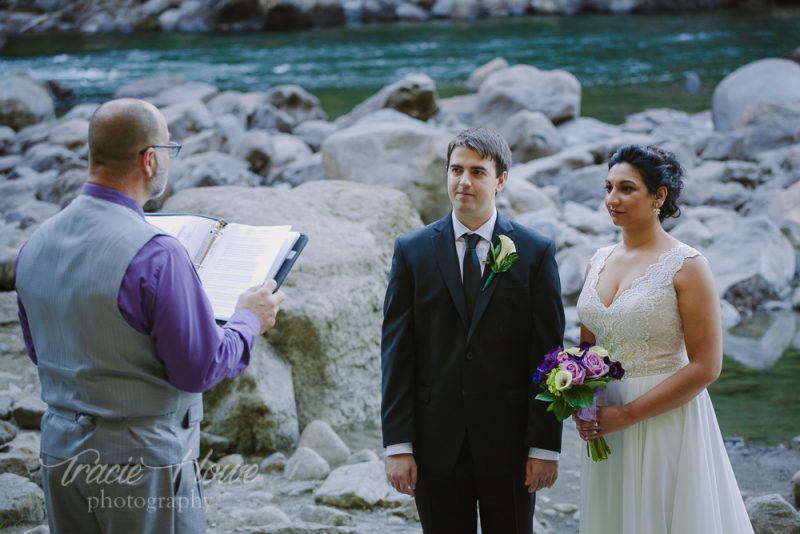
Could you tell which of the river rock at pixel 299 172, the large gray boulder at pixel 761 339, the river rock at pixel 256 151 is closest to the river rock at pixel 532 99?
the river rock at pixel 256 151

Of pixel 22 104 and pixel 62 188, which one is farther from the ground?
pixel 22 104

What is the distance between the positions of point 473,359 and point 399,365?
0.25 metres

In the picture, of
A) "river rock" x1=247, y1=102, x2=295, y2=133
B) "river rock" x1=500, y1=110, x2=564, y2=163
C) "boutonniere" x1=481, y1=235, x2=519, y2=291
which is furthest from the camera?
"river rock" x1=247, y1=102, x2=295, y2=133

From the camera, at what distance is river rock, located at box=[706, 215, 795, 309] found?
8695 millimetres

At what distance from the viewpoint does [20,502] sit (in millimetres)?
4164

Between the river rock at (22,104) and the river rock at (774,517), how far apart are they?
15867mm

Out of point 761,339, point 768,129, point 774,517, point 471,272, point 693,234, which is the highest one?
point 471,272

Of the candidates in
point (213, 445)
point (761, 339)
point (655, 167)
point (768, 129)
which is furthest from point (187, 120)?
point (655, 167)

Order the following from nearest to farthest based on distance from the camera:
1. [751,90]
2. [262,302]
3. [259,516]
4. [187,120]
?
[262,302] < [259,516] < [751,90] < [187,120]

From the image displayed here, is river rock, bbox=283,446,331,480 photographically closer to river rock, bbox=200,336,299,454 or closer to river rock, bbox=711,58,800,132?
river rock, bbox=200,336,299,454

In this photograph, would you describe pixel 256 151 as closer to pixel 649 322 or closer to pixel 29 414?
pixel 29 414

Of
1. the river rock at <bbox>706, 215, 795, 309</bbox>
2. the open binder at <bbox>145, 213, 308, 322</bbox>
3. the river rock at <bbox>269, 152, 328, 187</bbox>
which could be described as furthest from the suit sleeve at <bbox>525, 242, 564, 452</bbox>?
the river rock at <bbox>269, 152, 328, 187</bbox>

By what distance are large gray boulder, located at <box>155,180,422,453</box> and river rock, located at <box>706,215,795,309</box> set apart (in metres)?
3.59

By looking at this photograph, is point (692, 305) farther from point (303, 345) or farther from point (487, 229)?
point (303, 345)
